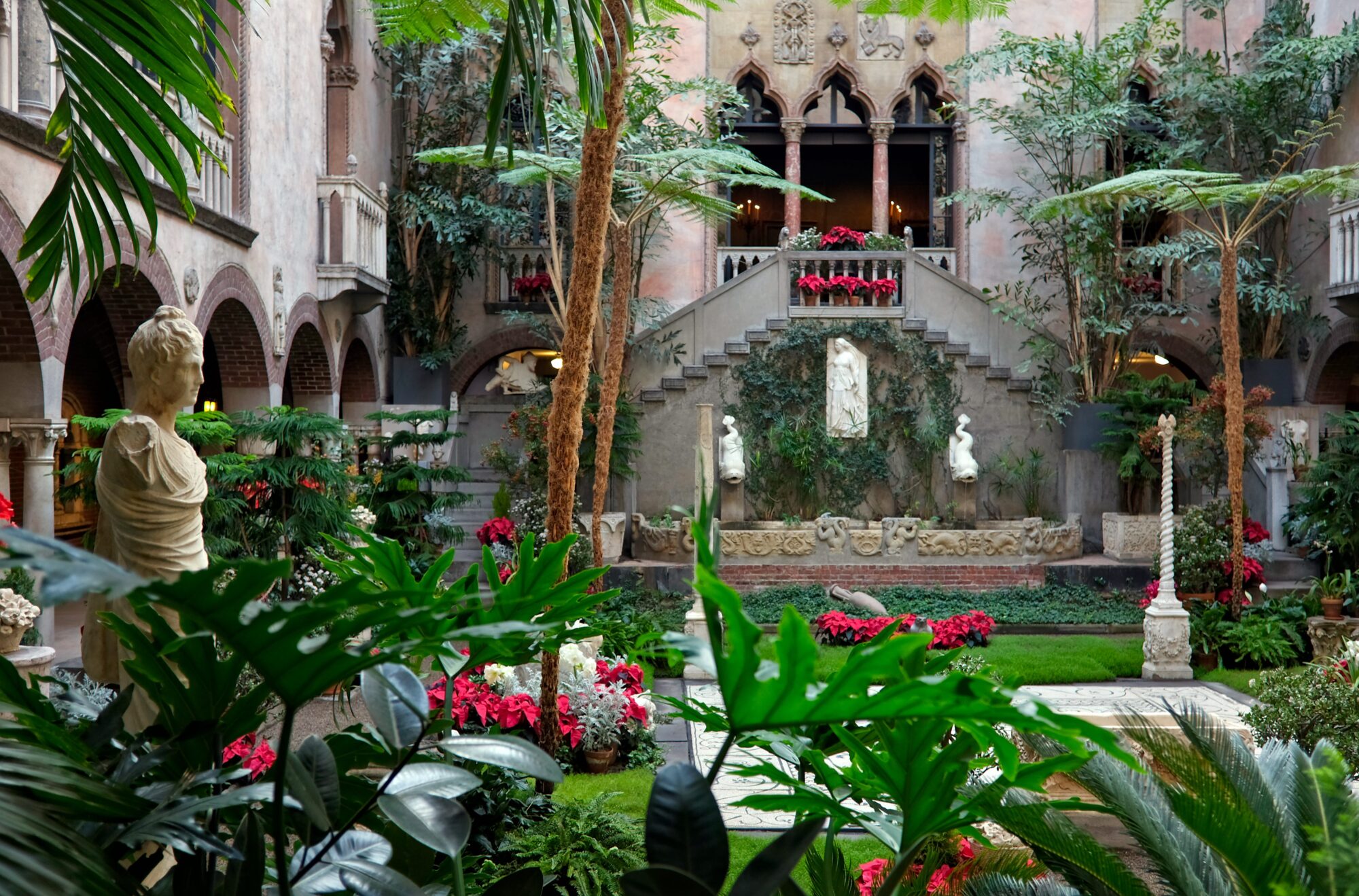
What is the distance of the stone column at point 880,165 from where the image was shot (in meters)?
18.4

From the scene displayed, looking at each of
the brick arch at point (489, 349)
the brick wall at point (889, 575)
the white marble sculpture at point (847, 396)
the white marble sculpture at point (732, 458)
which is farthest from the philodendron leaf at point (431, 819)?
the brick arch at point (489, 349)

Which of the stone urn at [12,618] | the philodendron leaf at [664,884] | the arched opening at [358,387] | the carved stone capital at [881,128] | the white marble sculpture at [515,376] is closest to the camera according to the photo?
the philodendron leaf at [664,884]

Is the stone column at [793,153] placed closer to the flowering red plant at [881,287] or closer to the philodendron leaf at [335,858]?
the flowering red plant at [881,287]

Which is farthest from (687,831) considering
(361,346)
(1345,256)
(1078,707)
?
(1345,256)

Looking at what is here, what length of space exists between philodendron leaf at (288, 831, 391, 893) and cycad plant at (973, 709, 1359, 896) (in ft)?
3.29

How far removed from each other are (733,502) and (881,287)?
A: 3.54 m

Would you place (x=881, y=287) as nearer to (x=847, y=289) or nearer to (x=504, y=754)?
(x=847, y=289)

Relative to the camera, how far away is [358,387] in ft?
53.3

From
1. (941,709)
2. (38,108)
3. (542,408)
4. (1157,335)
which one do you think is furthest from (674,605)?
(941,709)

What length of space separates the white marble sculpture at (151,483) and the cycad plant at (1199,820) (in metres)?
2.19

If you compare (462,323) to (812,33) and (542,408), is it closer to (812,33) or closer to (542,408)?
(542,408)

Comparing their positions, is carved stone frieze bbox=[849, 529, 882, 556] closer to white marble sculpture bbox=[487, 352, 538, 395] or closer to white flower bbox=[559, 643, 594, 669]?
white marble sculpture bbox=[487, 352, 538, 395]

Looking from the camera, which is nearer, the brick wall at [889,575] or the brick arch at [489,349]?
the brick wall at [889,575]

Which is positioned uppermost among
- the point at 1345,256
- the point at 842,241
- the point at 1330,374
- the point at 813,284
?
the point at 842,241
